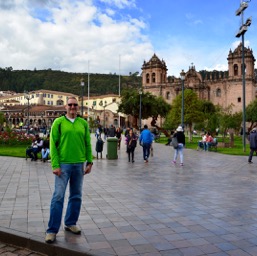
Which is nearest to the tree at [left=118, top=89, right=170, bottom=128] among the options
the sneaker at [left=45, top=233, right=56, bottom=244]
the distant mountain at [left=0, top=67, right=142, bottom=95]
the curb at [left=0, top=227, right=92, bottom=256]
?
the curb at [left=0, top=227, right=92, bottom=256]

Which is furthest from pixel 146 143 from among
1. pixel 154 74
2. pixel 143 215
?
pixel 154 74

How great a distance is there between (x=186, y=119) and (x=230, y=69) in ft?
123

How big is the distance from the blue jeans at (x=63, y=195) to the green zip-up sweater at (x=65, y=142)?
0.10 m

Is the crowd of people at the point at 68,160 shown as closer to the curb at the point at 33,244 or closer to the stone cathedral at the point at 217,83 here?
the curb at the point at 33,244

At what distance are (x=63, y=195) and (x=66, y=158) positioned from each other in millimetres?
484

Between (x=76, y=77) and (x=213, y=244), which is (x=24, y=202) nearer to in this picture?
(x=213, y=244)

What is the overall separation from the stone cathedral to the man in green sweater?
65.9 meters

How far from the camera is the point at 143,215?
5.70 m

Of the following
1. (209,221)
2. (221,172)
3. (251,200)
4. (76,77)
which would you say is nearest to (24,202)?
(209,221)

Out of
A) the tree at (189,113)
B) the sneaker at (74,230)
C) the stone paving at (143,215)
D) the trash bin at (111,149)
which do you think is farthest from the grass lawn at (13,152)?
the tree at (189,113)

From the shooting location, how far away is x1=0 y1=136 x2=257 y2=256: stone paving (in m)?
4.22

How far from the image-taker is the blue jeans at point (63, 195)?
14.2 feet

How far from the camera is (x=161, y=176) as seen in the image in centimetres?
1030

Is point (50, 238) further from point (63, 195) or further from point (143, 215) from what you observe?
point (143, 215)
